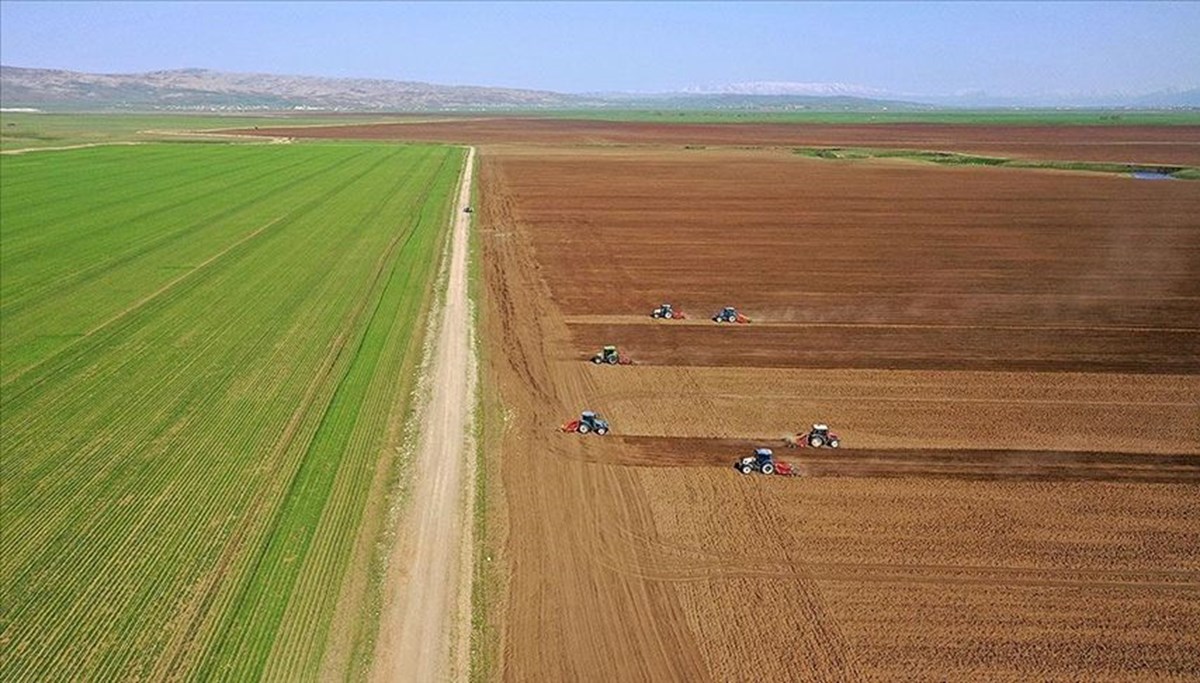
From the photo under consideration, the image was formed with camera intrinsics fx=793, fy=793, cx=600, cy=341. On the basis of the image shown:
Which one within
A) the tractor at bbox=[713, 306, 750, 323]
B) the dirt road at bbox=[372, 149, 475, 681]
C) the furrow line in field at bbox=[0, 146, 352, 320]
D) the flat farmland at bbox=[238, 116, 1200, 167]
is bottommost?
the dirt road at bbox=[372, 149, 475, 681]

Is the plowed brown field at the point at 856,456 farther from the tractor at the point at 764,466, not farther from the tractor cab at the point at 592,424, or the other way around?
the tractor at the point at 764,466

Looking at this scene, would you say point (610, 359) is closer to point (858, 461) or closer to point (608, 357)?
point (608, 357)

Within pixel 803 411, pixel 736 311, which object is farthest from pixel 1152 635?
pixel 736 311

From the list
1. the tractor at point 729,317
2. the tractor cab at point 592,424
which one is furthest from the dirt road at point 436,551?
the tractor at point 729,317

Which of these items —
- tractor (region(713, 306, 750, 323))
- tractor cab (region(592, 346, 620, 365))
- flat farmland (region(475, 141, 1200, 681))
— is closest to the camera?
flat farmland (region(475, 141, 1200, 681))

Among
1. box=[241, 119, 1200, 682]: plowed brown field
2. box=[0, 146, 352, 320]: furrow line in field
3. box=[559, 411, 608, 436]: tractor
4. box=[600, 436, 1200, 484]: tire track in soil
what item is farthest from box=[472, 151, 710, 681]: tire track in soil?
box=[0, 146, 352, 320]: furrow line in field

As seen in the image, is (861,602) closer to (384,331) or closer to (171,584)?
(171,584)

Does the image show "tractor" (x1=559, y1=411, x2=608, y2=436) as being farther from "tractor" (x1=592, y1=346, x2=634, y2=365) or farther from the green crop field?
"tractor" (x1=592, y1=346, x2=634, y2=365)

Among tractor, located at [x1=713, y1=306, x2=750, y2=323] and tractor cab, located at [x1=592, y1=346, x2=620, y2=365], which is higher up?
tractor, located at [x1=713, y1=306, x2=750, y2=323]
